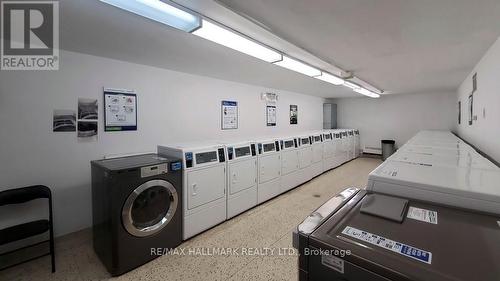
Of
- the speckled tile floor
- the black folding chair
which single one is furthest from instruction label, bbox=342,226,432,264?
the black folding chair

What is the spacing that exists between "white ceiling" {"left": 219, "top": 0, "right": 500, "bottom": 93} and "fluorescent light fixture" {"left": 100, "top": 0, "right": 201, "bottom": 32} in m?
0.28

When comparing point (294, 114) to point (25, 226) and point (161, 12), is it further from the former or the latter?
point (25, 226)

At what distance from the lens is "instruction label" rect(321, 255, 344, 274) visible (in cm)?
76

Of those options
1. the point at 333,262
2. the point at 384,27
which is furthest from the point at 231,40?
the point at 333,262

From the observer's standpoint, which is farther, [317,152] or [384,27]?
[317,152]

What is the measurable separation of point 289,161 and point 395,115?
519cm

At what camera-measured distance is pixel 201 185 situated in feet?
8.03

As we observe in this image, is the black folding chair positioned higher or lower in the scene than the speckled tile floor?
higher

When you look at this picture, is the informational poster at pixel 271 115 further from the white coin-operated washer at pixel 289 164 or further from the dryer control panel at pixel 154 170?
the dryer control panel at pixel 154 170

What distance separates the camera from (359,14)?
1.59m

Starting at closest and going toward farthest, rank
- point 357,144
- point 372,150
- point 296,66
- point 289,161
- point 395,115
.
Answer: point 296,66
point 289,161
point 395,115
point 372,150
point 357,144

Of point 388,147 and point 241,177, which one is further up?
point 388,147

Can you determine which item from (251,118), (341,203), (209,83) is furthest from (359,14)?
(251,118)

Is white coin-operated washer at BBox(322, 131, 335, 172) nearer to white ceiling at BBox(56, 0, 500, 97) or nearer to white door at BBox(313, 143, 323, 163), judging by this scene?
white door at BBox(313, 143, 323, 163)
